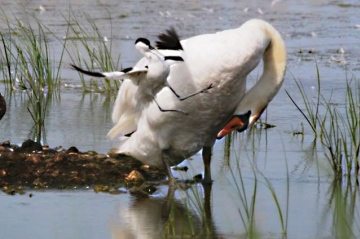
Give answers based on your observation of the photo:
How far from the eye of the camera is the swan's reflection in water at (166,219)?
652cm

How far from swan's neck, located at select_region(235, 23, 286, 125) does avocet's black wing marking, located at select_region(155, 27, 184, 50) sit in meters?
0.67

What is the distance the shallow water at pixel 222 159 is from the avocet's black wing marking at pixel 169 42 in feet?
3.42

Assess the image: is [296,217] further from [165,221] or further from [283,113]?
[283,113]

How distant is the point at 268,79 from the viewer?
26.6 feet

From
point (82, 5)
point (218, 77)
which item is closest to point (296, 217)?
point (218, 77)

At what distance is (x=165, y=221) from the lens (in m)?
7.00

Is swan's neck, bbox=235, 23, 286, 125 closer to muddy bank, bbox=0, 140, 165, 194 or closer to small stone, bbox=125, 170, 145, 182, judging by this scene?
small stone, bbox=125, 170, 145, 182

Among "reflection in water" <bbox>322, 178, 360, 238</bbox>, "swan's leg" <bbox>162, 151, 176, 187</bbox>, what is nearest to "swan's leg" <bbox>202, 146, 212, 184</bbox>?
"swan's leg" <bbox>162, 151, 176, 187</bbox>

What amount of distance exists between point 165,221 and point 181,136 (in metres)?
1.38

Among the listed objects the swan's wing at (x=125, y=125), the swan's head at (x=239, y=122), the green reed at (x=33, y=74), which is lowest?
the green reed at (x=33, y=74)

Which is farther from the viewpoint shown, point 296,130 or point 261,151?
point 296,130

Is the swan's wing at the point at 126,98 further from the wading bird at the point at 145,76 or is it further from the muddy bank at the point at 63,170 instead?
the muddy bank at the point at 63,170

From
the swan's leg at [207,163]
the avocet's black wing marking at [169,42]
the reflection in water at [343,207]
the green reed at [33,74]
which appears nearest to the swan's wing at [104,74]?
the avocet's black wing marking at [169,42]

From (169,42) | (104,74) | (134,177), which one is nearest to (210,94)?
(169,42)
